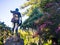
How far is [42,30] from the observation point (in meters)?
18.7

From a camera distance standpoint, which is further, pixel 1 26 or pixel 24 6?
pixel 1 26

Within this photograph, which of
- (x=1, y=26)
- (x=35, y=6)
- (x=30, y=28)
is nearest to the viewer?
(x=35, y=6)

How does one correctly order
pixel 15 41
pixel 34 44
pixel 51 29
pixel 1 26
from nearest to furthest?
pixel 15 41 < pixel 51 29 < pixel 34 44 < pixel 1 26

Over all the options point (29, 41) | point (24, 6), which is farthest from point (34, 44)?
point (24, 6)

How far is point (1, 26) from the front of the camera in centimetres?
3222

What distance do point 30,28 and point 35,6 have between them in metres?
4.00

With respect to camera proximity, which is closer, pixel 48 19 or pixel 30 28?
pixel 48 19

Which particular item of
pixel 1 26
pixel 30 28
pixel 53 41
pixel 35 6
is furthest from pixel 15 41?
pixel 1 26

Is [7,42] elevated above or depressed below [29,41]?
above

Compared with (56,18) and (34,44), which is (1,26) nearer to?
(34,44)

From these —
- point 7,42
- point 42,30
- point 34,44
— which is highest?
point 7,42

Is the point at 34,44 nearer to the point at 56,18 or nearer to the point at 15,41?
the point at 56,18

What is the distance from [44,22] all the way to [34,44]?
9.44 meters

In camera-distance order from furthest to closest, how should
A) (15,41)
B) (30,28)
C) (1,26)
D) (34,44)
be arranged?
(1,26) < (34,44) < (30,28) < (15,41)
